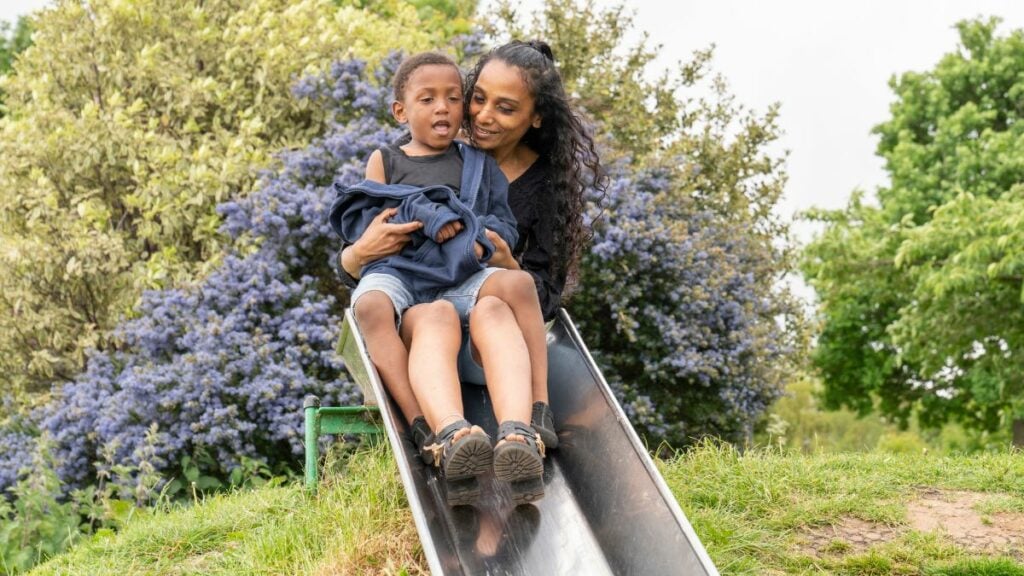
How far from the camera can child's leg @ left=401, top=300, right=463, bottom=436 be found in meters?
2.94

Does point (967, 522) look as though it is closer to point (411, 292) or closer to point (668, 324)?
point (668, 324)

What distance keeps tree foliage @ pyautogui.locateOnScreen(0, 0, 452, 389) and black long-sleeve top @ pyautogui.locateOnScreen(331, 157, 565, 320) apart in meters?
2.79

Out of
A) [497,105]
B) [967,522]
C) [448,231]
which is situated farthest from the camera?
[967,522]

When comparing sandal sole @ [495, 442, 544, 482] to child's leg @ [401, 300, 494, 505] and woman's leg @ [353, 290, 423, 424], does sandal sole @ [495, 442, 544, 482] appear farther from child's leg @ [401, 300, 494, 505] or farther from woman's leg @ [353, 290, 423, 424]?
woman's leg @ [353, 290, 423, 424]

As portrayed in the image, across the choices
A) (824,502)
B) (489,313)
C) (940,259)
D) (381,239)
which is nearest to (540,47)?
(381,239)

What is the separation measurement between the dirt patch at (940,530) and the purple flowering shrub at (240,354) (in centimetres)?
237

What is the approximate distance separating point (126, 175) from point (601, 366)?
3307 millimetres

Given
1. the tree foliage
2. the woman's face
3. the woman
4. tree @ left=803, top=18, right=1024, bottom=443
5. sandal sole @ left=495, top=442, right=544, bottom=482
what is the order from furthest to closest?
1. tree @ left=803, top=18, right=1024, bottom=443
2. the tree foliage
3. the woman's face
4. the woman
5. sandal sole @ left=495, top=442, right=544, bottom=482

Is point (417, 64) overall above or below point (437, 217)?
above

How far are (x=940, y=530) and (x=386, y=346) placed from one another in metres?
2.17

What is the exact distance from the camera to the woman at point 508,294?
115 inches

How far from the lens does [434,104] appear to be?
11.1 feet

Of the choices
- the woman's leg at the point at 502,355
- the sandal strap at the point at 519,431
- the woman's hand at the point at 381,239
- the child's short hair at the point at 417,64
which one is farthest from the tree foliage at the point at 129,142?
the sandal strap at the point at 519,431

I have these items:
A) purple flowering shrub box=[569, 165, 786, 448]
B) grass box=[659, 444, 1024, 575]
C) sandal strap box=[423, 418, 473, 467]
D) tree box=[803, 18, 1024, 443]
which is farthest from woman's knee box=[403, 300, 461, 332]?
tree box=[803, 18, 1024, 443]
